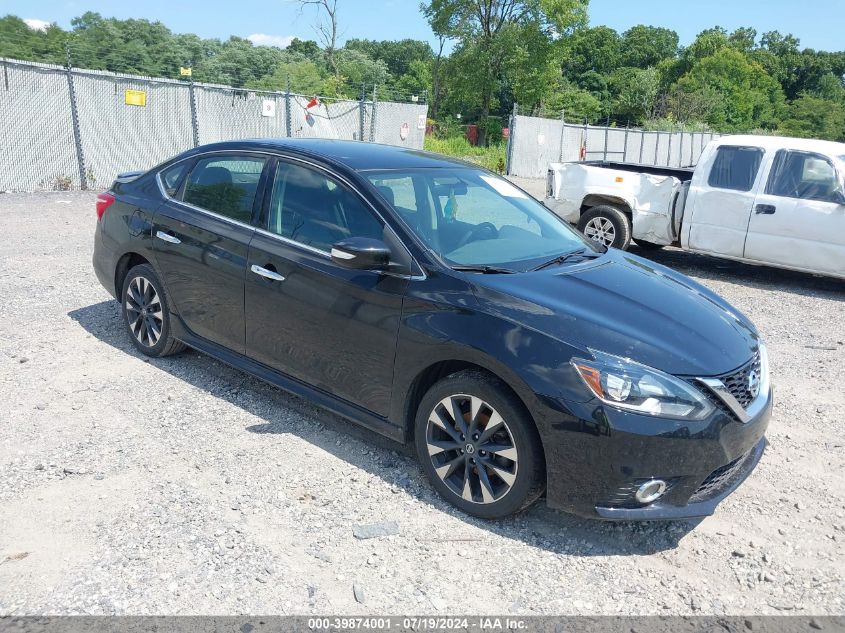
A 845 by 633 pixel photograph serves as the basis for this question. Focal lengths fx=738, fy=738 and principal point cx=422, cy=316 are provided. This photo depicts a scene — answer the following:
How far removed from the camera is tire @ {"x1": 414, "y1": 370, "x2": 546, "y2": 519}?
331 cm

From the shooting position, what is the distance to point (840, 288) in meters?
9.27

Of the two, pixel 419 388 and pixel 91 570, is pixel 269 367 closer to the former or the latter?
pixel 419 388

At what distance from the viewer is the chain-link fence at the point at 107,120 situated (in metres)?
14.2

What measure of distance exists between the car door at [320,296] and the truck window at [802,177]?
21.9 feet

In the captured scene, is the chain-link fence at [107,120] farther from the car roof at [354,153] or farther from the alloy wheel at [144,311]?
the car roof at [354,153]

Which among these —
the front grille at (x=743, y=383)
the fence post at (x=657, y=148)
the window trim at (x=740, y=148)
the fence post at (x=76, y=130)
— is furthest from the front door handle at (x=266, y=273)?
the fence post at (x=657, y=148)

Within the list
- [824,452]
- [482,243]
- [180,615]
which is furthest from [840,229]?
[180,615]

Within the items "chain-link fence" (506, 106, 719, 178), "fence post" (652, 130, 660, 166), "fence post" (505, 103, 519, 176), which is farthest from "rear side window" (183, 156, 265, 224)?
"fence post" (652, 130, 660, 166)

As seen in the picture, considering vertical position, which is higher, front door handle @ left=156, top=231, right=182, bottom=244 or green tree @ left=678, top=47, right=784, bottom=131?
green tree @ left=678, top=47, right=784, bottom=131

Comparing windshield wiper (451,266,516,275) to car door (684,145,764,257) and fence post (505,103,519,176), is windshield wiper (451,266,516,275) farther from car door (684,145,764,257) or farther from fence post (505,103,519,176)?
fence post (505,103,519,176)

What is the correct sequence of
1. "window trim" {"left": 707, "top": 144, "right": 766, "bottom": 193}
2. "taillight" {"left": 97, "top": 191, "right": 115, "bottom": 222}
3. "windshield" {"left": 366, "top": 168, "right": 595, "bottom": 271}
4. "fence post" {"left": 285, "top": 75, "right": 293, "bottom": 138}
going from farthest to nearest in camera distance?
"fence post" {"left": 285, "top": 75, "right": 293, "bottom": 138}, "window trim" {"left": 707, "top": 144, "right": 766, "bottom": 193}, "taillight" {"left": 97, "top": 191, "right": 115, "bottom": 222}, "windshield" {"left": 366, "top": 168, "right": 595, "bottom": 271}

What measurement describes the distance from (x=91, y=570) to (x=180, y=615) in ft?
1.69

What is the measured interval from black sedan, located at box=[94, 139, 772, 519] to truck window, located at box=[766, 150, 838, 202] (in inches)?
200

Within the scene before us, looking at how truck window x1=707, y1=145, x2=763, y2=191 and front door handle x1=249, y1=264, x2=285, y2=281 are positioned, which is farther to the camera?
truck window x1=707, y1=145, x2=763, y2=191
